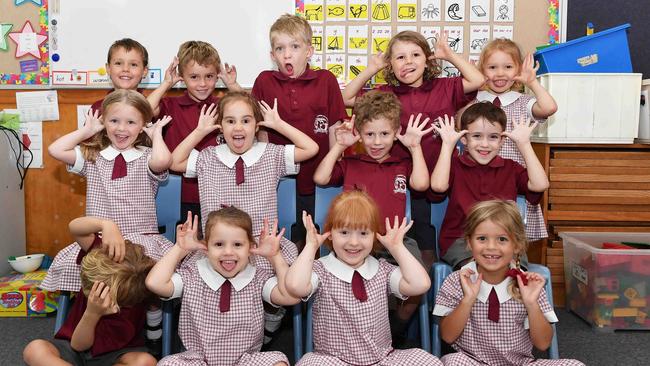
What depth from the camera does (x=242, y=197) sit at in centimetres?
234

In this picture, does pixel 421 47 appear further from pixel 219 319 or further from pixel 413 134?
pixel 219 319

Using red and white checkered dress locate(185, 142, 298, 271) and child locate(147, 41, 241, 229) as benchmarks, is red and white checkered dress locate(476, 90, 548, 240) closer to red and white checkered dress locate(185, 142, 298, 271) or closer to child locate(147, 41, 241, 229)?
red and white checkered dress locate(185, 142, 298, 271)

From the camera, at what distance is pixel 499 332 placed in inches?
76.5

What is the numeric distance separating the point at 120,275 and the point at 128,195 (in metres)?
0.48

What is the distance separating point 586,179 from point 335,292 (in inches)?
65.0

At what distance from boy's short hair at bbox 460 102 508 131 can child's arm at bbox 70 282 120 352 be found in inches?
60.1

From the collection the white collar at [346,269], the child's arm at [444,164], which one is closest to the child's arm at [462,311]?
the white collar at [346,269]

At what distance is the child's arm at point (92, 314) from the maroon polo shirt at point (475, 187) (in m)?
1.28

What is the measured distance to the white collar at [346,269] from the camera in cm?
196

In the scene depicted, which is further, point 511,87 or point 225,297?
point 511,87

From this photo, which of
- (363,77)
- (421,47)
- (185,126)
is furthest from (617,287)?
(185,126)

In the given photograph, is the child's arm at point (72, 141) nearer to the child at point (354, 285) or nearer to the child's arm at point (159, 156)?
the child's arm at point (159, 156)

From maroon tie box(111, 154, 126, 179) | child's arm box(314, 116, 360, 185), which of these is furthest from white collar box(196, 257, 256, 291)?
maroon tie box(111, 154, 126, 179)

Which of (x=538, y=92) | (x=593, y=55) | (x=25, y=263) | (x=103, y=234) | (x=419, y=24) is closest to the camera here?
(x=103, y=234)
